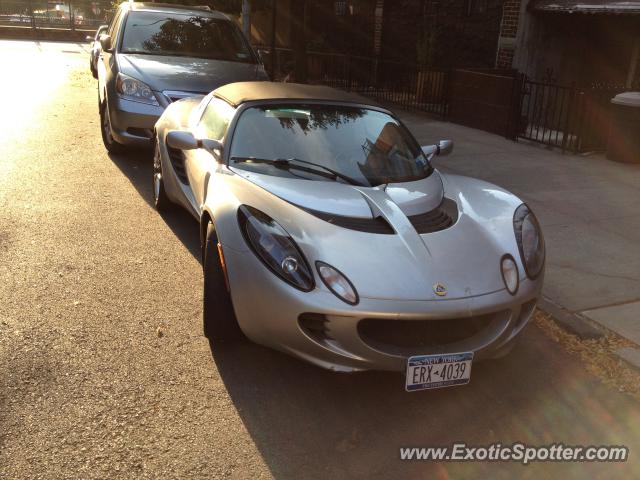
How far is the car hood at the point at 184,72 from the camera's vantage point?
25.9 ft

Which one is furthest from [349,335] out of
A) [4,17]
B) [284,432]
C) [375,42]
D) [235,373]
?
[4,17]

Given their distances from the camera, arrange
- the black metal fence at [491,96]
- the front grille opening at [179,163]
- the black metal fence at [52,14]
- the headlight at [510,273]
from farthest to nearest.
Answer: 1. the black metal fence at [52,14]
2. the black metal fence at [491,96]
3. the front grille opening at [179,163]
4. the headlight at [510,273]

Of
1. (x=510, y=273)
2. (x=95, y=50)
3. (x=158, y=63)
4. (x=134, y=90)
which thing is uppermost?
(x=158, y=63)

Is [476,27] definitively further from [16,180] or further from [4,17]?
[4,17]

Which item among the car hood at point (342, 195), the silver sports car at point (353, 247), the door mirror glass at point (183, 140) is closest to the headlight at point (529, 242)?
the silver sports car at point (353, 247)

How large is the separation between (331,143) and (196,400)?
79.6 inches

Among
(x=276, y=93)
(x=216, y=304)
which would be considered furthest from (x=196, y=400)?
(x=276, y=93)

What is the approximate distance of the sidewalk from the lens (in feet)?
15.9

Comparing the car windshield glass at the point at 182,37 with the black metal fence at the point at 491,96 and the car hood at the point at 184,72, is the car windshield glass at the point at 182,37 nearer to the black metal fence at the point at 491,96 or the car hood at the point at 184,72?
the car hood at the point at 184,72

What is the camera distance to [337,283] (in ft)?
10.4

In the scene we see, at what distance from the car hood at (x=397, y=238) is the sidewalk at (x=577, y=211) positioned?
1.19 metres

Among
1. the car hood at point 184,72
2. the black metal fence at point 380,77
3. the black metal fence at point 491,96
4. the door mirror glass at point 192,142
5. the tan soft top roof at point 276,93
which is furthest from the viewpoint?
the black metal fence at point 380,77

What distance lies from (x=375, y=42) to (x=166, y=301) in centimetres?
1638

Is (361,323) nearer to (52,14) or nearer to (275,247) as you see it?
(275,247)
